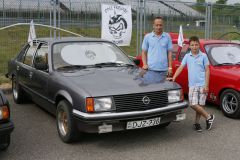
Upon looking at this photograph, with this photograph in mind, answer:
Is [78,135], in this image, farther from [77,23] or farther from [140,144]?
[77,23]

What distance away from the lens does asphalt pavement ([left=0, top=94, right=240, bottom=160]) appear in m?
4.73

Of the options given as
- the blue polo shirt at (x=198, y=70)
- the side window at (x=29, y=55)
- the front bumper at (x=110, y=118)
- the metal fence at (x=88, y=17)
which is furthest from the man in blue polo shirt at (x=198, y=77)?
the metal fence at (x=88, y=17)

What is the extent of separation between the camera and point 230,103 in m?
6.69

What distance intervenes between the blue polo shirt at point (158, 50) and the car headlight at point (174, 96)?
3.62 feet

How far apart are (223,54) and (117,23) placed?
11.6ft

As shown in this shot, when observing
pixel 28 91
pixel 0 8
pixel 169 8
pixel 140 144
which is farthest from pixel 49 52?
pixel 169 8

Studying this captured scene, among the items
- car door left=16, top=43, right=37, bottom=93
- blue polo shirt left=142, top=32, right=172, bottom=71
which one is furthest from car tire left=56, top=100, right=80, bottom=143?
blue polo shirt left=142, top=32, right=172, bottom=71

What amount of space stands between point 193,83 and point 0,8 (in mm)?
6097

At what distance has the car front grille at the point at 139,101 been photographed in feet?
15.7

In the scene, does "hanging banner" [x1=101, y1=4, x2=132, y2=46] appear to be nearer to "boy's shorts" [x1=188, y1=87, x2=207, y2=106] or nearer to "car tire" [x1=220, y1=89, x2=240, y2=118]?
"car tire" [x1=220, y1=89, x2=240, y2=118]

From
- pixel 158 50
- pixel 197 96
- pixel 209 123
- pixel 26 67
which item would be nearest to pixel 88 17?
pixel 26 67

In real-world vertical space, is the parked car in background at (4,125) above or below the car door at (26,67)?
below

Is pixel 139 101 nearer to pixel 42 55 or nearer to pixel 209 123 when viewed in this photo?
pixel 209 123

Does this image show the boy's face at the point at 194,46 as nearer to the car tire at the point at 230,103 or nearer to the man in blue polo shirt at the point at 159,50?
the man in blue polo shirt at the point at 159,50
